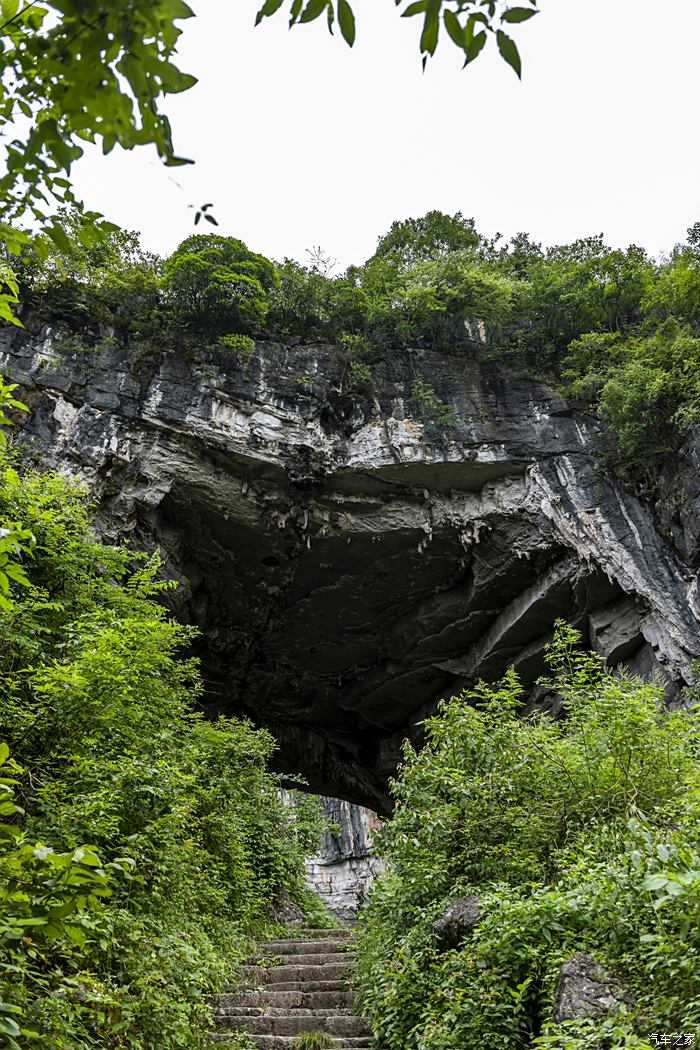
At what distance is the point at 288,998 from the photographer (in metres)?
5.52

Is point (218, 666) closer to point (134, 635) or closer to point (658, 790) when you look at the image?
point (134, 635)

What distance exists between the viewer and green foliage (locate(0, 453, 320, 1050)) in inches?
127

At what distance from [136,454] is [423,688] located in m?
7.71

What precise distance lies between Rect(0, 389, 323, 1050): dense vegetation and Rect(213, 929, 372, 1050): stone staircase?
10.1 inches

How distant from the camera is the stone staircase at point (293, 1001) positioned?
16.1 feet

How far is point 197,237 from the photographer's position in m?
11.7

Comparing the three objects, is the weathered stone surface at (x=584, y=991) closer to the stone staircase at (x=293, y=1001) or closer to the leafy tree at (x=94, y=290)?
the stone staircase at (x=293, y=1001)

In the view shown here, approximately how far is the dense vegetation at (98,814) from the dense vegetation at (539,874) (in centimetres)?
146

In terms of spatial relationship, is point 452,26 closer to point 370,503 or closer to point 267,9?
point 267,9

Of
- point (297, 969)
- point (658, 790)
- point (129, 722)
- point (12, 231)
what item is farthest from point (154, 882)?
point (12, 231)

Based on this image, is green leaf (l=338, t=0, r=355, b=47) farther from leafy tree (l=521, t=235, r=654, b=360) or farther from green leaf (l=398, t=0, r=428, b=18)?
leafy tree (l=521, t=235, r=654, b=360)

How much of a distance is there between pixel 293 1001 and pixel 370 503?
25.1 ft

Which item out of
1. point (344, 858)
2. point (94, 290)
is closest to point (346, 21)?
point (94, 290)

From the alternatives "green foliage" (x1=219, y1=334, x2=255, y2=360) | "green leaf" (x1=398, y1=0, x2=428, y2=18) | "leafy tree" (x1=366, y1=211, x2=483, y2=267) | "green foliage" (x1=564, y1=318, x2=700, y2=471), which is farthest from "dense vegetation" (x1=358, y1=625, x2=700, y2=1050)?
"leafy tree" (x1=366, y1=211, x2=483, y2=267)
